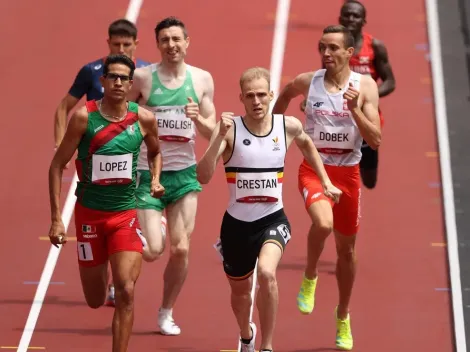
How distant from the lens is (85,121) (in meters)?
Answer: 10.2

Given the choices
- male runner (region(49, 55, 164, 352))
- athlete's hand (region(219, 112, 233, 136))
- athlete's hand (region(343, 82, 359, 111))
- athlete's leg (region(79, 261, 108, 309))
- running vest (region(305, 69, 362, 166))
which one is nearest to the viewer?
athlete's hand (region(219, 112, 233, 136))

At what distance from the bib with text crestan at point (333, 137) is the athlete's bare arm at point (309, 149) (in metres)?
0.62

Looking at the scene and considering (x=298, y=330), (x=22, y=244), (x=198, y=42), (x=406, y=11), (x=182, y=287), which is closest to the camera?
(x=298, y=330)

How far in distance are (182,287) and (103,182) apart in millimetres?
2894

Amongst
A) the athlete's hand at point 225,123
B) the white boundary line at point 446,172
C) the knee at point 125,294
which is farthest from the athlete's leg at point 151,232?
the white boundary line at point 446,172

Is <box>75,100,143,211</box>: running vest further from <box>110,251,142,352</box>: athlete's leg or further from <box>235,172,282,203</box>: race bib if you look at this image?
<box>235,172,282,203</box>: race bib

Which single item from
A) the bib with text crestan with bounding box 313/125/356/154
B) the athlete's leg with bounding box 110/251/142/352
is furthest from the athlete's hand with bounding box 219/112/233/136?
the bib with text crestan with bounding box 313/125/356/154

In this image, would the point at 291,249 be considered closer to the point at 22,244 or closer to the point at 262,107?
the point at 22,244

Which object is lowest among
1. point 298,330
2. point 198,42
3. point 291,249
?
point 298,330

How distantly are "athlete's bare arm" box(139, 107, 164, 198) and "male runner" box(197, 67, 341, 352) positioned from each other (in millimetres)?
416

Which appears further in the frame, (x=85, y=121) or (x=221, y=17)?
(x=221, y=17)

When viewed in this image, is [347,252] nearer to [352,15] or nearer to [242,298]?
[242,298]

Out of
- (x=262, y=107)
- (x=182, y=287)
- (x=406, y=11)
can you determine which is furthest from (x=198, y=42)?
(x=262, y=107)

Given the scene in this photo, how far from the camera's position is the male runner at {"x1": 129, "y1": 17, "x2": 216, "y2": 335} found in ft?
38.2
